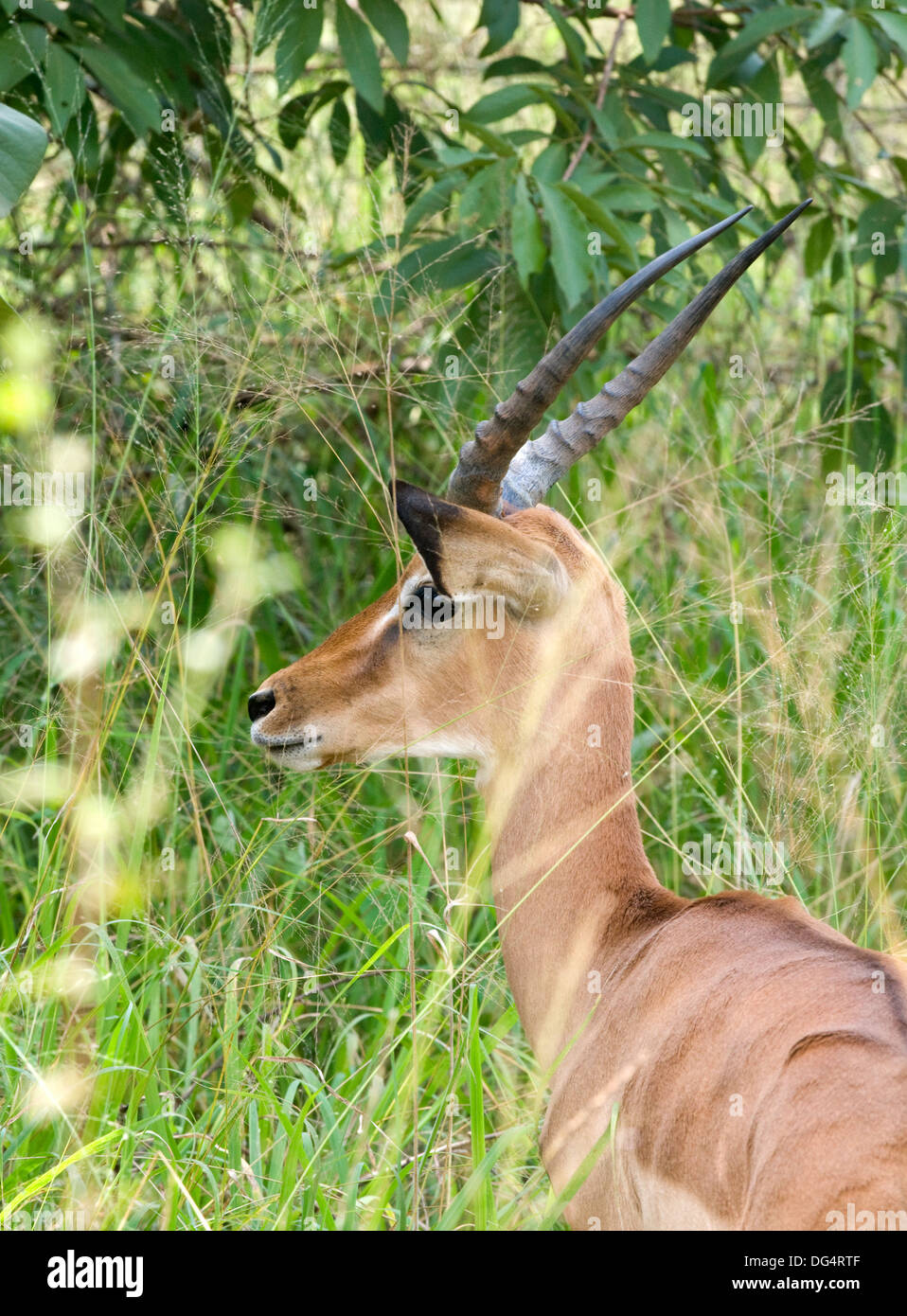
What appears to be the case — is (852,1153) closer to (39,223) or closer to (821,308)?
(821,308)

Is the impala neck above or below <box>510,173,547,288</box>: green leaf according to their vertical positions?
below

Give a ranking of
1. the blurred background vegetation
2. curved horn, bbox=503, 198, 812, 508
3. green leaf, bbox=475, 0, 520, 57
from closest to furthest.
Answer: curved horn, bbox=503, 198, 812, 508 → the blurred background vegetation → green leaf, bbox=475, 0, 520, 57

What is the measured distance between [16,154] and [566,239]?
1.58 meters

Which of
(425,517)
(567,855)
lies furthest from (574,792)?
(425,517)

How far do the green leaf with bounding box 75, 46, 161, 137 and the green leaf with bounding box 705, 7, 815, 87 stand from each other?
181 cm

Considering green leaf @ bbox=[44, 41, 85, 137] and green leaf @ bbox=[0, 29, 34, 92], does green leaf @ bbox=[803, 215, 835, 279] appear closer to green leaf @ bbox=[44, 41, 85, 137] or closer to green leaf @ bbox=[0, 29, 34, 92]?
green leaf @ bbox=[44, 41, 85, 137]

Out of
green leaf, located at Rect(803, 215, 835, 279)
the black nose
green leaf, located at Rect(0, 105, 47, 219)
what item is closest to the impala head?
the black nose

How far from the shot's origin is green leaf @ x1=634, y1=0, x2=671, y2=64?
389 cm

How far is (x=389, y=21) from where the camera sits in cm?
390

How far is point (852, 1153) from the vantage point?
6.57 ft

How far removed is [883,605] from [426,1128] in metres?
2.02

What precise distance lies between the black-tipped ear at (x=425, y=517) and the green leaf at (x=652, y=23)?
6.43ft

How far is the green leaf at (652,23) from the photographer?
389 centimetres
